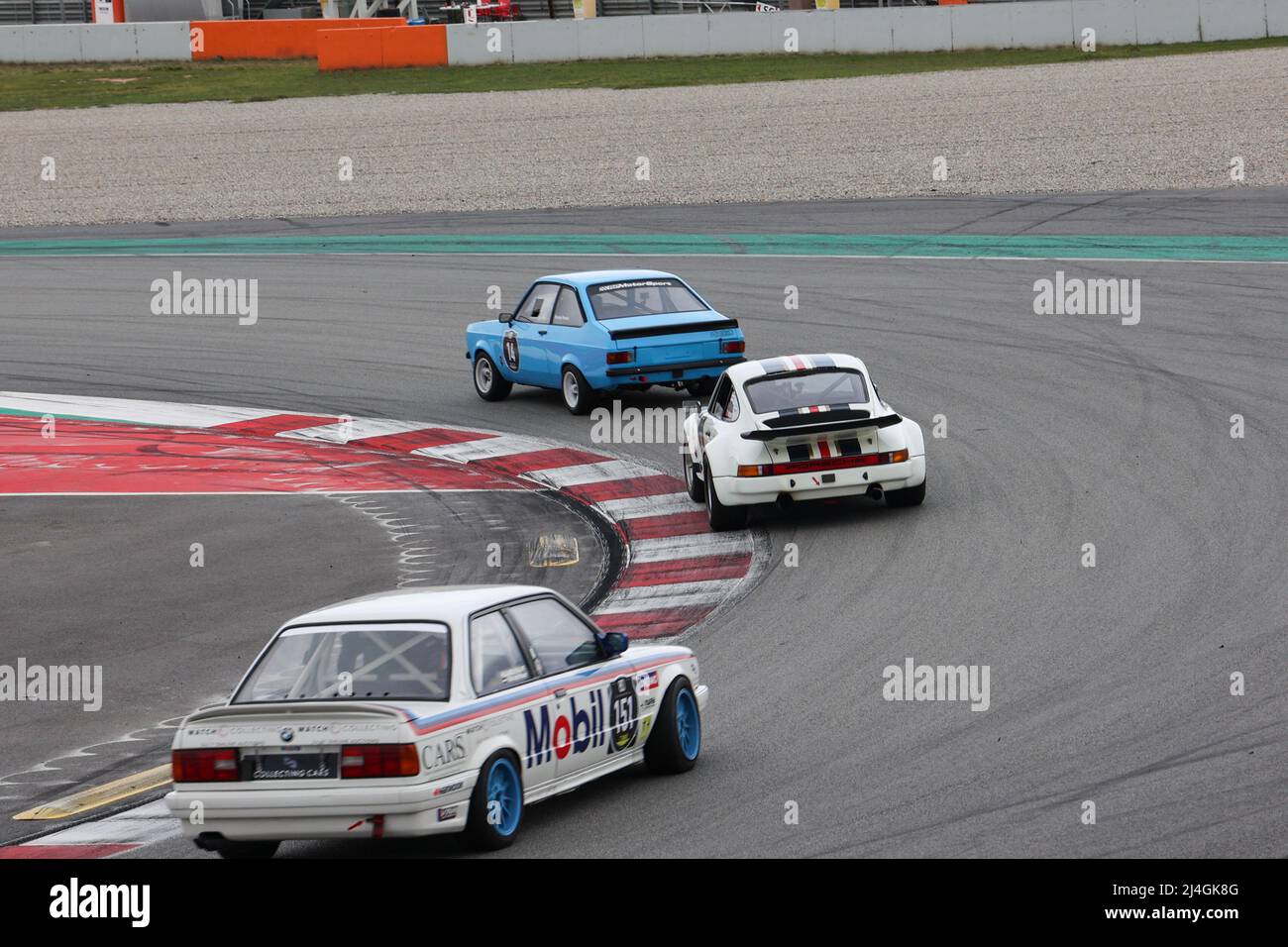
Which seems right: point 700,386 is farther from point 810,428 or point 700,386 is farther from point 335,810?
point 335,810

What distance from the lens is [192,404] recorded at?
21.6m

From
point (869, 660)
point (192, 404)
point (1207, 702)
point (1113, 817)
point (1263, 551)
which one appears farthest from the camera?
point (192, 404)

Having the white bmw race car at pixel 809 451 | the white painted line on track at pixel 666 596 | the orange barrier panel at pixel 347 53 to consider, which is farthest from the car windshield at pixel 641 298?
the orange barrier panel at pixel 347 53

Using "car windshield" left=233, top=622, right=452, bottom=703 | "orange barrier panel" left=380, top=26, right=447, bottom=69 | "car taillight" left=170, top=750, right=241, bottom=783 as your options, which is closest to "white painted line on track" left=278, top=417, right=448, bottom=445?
"car windshield" left=233, top=622, right=452, bottom=703

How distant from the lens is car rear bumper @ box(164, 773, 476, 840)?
7.26m

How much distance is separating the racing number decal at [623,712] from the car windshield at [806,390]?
258 inches

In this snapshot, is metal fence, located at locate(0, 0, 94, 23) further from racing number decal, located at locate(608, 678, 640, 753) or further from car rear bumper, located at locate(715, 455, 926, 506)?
racing number decal, located at locate(608, 678, 640, 753)

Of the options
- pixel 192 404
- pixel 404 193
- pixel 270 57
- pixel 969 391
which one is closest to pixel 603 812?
pixel 969 391

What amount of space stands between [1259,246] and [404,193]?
16.3 meters

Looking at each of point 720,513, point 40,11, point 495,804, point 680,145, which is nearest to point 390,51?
point 680,145

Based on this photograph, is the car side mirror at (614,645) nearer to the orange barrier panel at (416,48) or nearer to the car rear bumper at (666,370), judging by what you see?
the car rear bumper at (666,370)

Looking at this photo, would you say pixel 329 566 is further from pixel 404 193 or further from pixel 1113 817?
pixel 404 193

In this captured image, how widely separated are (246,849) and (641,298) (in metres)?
12.3

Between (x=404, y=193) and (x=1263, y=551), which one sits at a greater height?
(x=404, y=193)
